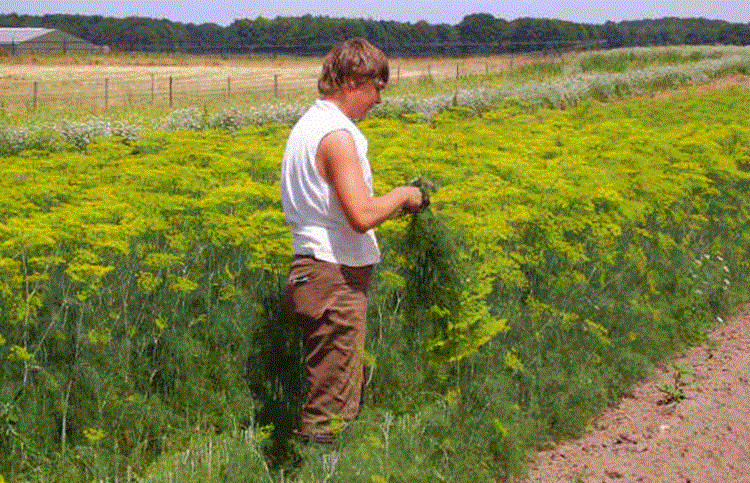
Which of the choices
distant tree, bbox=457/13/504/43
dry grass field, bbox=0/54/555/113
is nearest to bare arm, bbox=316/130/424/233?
dry grass field, bbox=0/54/555/113

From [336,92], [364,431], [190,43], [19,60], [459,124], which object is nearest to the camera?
[336,92]

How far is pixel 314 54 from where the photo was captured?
107m

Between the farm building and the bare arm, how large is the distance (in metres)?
85.4

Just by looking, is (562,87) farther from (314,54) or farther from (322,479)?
(314,54)

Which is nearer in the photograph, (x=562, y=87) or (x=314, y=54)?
(x=562, y=87)

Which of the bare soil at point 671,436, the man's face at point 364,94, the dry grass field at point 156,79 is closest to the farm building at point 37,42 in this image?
the dry grass field at point 156,79

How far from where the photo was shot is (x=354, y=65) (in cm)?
481

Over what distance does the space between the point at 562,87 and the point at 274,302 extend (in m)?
29.1

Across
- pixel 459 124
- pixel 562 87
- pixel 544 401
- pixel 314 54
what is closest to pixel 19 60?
pixel 314 54

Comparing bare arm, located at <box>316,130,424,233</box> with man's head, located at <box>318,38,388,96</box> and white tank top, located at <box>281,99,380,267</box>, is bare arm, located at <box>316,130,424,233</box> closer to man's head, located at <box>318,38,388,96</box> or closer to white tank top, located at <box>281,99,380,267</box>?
white tank top, located at <box>281,99,380,267</box>

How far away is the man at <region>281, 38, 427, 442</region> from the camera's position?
4.79 m

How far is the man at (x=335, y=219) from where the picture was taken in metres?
4.79

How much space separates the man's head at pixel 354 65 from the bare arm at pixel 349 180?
232 mm

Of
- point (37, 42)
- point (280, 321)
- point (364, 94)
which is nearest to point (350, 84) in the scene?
point (364, 94)
